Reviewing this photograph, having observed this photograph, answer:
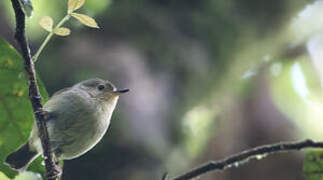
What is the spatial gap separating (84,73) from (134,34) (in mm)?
610

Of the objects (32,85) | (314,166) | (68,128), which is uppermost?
(32,85)

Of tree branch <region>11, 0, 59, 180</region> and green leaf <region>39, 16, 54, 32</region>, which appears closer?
tree branch <region>11, 0, 59, 180</region>

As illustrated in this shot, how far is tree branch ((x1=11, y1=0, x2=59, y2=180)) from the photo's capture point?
44.4 inches

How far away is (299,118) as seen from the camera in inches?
218

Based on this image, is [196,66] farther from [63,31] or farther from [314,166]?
[63,31]

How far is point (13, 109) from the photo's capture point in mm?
1560

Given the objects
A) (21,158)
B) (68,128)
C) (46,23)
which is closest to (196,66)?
(68,128)

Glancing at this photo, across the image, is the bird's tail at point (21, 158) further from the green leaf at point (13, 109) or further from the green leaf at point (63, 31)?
the green leaf at point (63, 31)

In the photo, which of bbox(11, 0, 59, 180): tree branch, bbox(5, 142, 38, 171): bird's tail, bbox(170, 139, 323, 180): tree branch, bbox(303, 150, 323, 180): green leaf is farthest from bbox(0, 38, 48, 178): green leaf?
bbox(303, 150, 323, 180): green leaf

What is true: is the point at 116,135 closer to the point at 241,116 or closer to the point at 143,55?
the point at 143,55

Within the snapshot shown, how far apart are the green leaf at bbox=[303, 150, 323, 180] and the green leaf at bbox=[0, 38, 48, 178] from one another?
2.83ft

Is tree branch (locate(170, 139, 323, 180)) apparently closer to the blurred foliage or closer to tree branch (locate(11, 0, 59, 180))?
tree branch (locate(11, 0, 59, 180))

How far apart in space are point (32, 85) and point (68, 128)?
1011mm

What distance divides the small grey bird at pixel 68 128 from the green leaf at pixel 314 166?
2.86 ft
